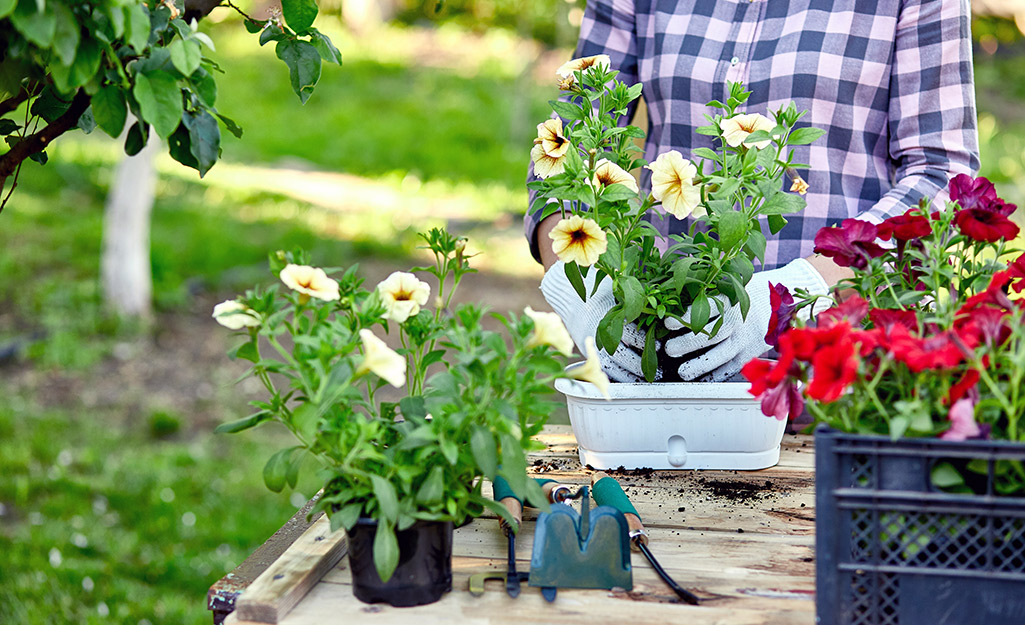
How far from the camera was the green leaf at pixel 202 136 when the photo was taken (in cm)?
94

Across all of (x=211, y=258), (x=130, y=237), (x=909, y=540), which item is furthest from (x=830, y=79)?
(x=211, y=258)

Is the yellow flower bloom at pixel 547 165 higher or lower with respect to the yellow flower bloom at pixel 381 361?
higher

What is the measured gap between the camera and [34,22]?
0.74m

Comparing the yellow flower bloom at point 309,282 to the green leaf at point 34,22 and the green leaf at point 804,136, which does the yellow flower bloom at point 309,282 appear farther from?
the green leaf at point 804,136

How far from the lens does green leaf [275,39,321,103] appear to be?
3.50 feet

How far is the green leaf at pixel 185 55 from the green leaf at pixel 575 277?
499mm

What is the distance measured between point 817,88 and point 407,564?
1079 millimetres

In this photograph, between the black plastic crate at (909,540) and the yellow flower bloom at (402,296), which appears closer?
the black plastic crate at (909,540)

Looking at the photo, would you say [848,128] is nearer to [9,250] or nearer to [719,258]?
[719,258]

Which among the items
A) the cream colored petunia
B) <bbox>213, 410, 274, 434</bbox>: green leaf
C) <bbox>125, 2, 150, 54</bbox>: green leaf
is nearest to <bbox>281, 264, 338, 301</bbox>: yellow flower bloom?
<bbox>213, 410, 274, 434</bbox>: green leaf

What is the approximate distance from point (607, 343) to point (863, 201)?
669 millimetres

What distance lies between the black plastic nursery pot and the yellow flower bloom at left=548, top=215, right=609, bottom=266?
1.08ft

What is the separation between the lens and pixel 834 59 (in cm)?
148

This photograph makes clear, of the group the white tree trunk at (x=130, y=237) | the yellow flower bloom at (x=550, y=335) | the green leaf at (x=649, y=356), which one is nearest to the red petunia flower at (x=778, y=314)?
the green leaf at (x=649, y=356)
